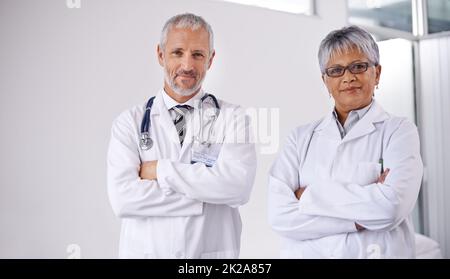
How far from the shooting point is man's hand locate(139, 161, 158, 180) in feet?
7.41

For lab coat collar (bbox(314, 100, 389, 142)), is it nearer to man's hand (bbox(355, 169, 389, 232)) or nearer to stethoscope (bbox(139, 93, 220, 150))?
man's hand (bbox(355, 169, 389, 232))

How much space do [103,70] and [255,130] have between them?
659mm

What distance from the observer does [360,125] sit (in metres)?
2.40

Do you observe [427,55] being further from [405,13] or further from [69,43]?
[69,43]

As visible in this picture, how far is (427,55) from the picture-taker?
2.67 metres

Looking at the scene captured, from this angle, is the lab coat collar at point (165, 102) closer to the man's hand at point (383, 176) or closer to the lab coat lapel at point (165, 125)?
the lab coat lapel at point (165, 125)

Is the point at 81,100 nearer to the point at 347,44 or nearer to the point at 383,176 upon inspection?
the point at 347,44

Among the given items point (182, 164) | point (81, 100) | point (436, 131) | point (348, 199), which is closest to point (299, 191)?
point (348, 199)

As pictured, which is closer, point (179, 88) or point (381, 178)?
point (381, 178)

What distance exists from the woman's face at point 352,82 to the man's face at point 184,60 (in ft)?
1.73

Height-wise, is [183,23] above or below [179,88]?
above

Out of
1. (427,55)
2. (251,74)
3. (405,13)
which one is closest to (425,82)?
(427,55)

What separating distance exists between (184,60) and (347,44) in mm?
666

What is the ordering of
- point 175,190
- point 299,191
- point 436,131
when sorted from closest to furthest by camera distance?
point 175,190
point 299,191
point 436,131
